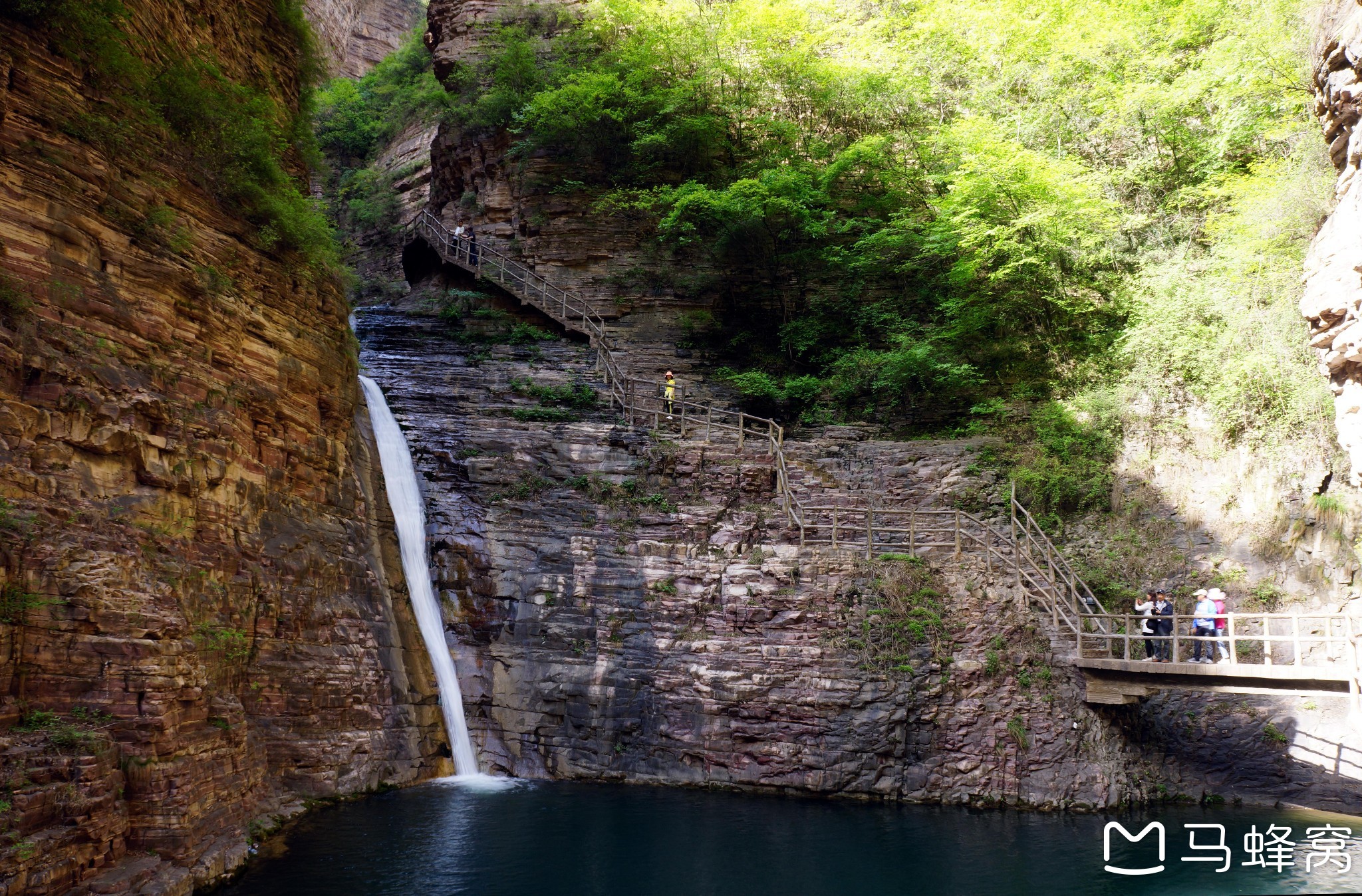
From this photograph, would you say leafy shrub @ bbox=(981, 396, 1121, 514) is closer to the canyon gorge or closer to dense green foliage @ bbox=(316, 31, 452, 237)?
the canyon gorge

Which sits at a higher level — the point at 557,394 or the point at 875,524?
the point at 557,394

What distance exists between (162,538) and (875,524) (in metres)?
13.5

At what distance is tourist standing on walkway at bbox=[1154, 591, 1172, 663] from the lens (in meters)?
15.2

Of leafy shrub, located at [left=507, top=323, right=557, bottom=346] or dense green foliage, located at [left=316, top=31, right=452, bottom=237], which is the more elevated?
dense green foliage, located at [left=316, top=31, right=452, bottom=237]

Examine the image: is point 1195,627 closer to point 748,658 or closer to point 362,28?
point 748,658

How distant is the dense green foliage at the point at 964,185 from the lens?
19812mm

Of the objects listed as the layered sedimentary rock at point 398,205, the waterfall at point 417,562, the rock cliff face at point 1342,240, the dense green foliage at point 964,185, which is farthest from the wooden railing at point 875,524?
the layered sedimentary rock at point 398,205

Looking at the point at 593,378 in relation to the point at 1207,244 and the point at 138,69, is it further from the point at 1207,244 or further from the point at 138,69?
the point at 1207,244

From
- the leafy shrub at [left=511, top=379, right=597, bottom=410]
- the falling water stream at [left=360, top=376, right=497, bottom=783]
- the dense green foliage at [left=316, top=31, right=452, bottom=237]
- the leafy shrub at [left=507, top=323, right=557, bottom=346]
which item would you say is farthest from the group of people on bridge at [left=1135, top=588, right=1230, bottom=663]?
the dense green foliage at [left=316, top=31, right=452, bottom=237]

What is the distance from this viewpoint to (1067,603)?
52.8ft

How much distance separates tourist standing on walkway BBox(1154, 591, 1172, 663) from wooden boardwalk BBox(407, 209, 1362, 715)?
0.18 m

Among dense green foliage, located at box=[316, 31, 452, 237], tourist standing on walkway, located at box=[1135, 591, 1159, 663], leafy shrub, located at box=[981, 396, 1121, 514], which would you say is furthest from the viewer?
dense green foliage, located at box=[316, 31, 452, 237]

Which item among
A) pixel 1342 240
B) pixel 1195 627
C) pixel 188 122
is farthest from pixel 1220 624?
pixel 188 122

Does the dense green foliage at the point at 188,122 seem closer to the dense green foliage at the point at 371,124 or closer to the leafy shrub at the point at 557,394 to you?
the leafy shrub at the point at 557,394
